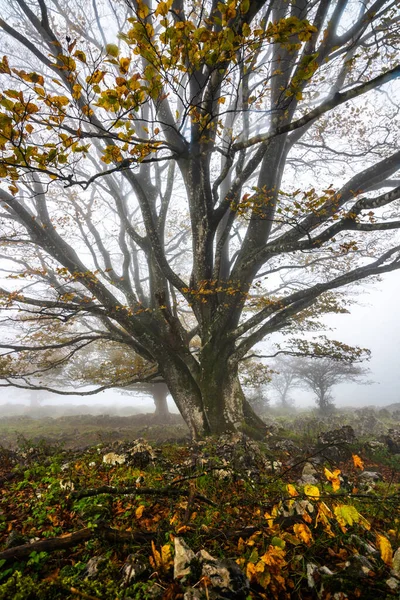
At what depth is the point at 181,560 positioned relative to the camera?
1351 millimetres

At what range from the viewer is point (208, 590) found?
1217mm

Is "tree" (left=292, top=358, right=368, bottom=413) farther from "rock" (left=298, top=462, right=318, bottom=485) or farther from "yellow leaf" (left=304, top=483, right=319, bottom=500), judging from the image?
"yellow leaf" (left=304, top=483, right=319, bottom=500)

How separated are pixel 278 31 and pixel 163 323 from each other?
602 cm

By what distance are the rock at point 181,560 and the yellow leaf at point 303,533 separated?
611mm

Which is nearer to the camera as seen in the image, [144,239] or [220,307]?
[220,307]

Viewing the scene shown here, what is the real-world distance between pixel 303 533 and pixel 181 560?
0.69 meters

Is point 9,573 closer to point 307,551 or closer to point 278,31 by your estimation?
point 307,551

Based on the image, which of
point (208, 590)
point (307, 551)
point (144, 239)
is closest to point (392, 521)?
→ point (307, 551)

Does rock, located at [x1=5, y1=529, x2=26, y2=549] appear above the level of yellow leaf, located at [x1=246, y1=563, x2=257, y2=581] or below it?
below

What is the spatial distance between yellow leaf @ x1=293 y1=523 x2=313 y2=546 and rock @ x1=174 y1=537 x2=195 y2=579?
2.01ft

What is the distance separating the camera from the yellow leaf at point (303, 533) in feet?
4.82

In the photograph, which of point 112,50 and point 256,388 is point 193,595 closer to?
point 112,50

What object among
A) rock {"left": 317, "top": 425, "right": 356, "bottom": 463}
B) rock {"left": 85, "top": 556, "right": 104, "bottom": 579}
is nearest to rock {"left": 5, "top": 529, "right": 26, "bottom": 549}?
rock {"left": 85, "top": 556, "right": 104, "bottom": 579}

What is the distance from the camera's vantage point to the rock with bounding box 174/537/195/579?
1.30 metres
